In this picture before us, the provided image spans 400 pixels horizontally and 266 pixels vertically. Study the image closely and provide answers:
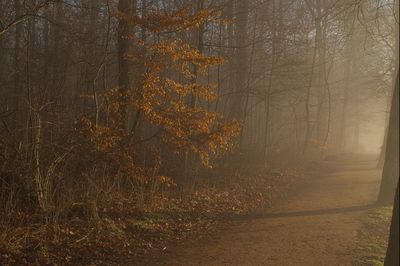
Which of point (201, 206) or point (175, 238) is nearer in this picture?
point (175, 238)

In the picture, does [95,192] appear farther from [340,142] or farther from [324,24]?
[340,142]

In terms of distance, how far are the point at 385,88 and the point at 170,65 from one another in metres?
19.6

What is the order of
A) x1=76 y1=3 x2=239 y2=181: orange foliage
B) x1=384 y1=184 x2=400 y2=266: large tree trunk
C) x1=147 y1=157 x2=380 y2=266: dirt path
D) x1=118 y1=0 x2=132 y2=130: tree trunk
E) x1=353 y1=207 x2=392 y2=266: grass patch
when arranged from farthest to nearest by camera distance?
x1=118 y1=0 x2=132 y2=130: tree trunk → x1=76 y1=3 x2=239 y2=181: orange foliage → x1=353 y1=207 x2=392 y2=266: grass patch → x1=147 y1=157 x2=380 y2=266: dirt path → x1=384 y1=184 x2=400 y2=266: large tree trunk

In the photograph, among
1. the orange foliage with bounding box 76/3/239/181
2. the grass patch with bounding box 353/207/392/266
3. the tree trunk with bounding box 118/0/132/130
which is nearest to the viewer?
the grass patch with bounding box 353/207/392/266

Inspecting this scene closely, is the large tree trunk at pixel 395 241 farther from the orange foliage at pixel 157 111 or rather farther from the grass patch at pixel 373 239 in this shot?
the orange foliage at pixel 157 111

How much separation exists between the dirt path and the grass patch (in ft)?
0.64

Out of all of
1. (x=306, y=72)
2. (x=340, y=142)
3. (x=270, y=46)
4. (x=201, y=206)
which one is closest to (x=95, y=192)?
(x=201, y=206)

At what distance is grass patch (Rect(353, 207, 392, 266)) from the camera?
8195 millimetres

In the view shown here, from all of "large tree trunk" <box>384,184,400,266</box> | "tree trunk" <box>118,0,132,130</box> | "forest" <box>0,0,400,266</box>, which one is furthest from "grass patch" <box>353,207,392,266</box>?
"tree trunk" <box>118,0,132,130</box>

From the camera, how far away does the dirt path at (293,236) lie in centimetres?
807

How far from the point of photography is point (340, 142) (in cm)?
3925

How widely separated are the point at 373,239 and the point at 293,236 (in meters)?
1.66

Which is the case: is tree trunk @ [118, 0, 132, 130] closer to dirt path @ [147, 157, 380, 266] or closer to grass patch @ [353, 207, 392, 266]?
dirt path @ [147, 157, 380, 266]

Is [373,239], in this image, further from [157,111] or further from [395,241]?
[157,111]
